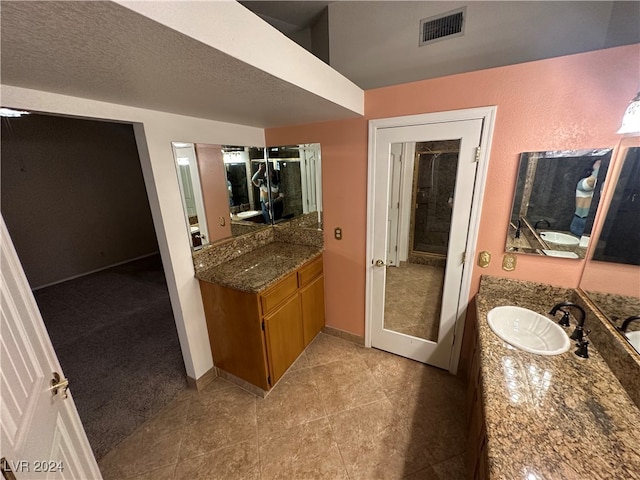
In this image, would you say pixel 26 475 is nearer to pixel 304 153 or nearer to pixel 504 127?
pixel 304 153

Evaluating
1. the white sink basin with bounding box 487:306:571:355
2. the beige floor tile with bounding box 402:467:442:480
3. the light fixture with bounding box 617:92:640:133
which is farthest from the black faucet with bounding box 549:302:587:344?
the beige floor tile with bounding box 402:467:442:480

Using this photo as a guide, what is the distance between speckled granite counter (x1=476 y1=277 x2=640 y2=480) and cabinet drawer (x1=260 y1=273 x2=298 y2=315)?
129 cm

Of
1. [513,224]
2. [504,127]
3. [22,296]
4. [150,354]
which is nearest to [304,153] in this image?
[504,127]

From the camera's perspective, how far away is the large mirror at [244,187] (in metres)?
1.86

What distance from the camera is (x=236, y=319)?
1.81m

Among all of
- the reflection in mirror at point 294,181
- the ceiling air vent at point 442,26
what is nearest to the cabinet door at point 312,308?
the reflection in mirror at point 294,181

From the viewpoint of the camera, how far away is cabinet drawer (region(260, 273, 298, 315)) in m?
1.73

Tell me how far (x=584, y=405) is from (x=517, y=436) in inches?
14.5

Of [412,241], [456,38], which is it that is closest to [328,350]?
[412,241]

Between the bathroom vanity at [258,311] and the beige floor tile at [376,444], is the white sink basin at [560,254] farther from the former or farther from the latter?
the bathroom vanity at [258,311]

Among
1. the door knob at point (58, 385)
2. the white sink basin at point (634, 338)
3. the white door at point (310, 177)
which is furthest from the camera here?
the white door at point (310, 177)

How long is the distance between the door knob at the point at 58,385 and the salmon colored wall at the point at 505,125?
1872mm

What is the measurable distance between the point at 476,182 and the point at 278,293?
1.58m

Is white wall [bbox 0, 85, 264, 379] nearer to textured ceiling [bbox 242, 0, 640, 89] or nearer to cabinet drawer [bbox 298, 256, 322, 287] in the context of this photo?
cabinet drawer [bbox 298, 256, 322, 287]
